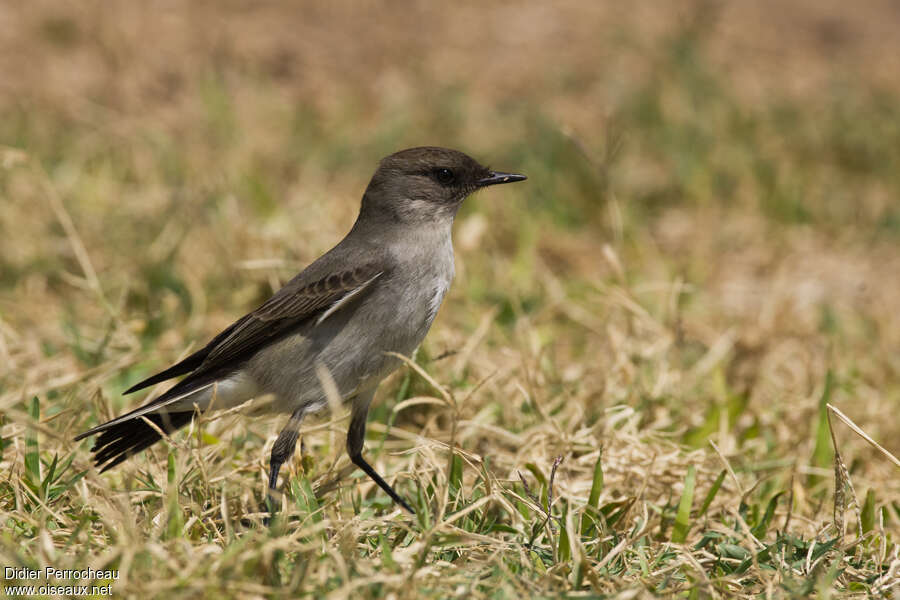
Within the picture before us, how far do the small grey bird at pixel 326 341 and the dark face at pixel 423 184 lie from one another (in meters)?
0.04

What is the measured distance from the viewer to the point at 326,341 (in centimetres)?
414

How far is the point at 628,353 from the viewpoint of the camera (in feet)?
17.8

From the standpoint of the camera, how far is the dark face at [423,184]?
14.9ft

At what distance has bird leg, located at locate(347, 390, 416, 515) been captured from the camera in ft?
14.0

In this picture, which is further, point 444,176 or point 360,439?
point 444,176

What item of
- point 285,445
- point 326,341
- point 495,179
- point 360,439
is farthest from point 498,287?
point 285,445

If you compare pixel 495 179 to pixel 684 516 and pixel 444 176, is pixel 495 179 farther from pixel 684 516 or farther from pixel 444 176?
pixel 684 516

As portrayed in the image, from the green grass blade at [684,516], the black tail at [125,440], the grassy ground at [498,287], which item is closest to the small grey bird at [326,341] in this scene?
the black tail at [125,440]

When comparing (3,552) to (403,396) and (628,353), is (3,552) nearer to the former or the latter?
(403,396)

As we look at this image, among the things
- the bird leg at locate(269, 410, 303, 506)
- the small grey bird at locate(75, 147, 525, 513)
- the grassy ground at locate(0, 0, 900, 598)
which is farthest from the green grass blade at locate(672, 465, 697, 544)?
the bird leg at locate(269, 410, 303, 506)

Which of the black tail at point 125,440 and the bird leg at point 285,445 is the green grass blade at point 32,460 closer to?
the black tail at point 125,440

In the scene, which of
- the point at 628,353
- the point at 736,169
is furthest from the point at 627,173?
the point at 628,353

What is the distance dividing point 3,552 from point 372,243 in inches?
76.0

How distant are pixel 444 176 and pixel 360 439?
127 centimetres
